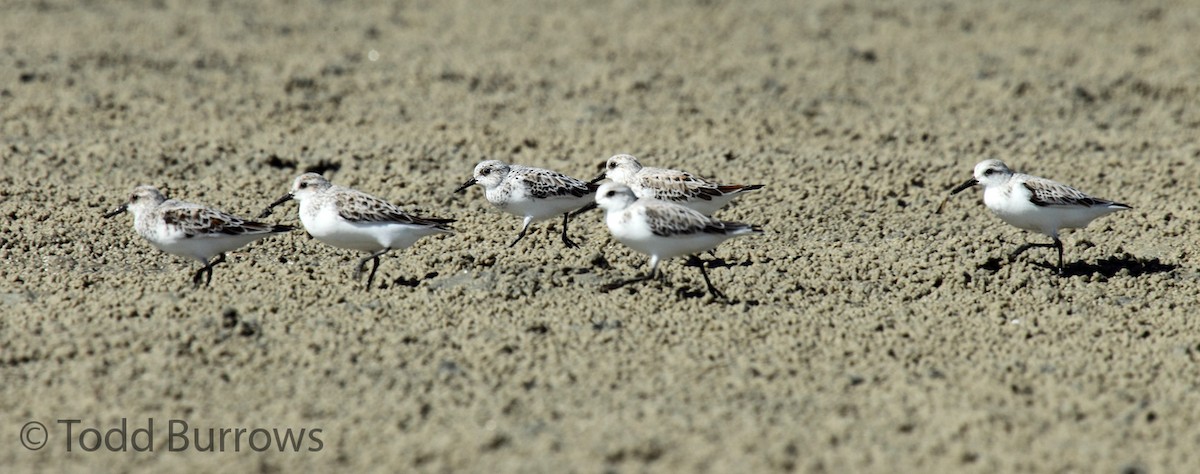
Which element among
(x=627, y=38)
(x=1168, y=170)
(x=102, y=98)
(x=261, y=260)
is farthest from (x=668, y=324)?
(x=627, y=38)

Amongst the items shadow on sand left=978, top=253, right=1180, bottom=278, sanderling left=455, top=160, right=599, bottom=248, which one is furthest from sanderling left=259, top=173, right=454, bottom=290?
shadow on sand left=978, top=253, right=1180, bottom=278

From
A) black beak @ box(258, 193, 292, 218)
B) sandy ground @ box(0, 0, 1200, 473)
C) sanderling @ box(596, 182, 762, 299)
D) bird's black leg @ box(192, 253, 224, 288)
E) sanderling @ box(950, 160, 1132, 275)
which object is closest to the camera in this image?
sandy ground @ box(0, 0, 1200, 473)

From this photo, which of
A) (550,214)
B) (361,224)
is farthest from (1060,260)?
(361,224)

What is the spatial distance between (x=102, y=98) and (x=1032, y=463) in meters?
11.6

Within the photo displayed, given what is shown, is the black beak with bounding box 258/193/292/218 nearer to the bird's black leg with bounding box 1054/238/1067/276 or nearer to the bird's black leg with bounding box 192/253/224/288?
the bird's black leg with bounding box 192/253/224/288

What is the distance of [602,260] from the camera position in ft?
31.2

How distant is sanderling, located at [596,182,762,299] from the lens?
28.0ft

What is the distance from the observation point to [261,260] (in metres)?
9.69

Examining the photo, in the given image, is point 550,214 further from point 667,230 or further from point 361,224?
point 667,230

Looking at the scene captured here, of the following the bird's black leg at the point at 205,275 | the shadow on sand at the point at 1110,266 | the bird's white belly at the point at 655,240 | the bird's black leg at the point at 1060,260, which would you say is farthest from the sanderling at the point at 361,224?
the bird's black leg at the point at 1060,260

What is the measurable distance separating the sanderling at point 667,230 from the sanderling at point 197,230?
257 cm

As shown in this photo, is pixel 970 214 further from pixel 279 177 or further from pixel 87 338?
pixel 87 338

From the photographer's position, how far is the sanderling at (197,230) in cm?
873

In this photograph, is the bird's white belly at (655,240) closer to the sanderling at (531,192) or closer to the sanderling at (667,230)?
the sanderling at (667,230)
